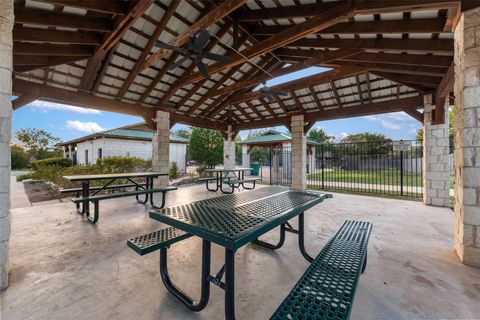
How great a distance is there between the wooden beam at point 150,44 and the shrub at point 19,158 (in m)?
23.7

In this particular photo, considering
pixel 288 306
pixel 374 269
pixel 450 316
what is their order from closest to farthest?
1. pixel 288 306
2. pixel 450 316
3. pixel 374 269

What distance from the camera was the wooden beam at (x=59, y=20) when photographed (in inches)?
129

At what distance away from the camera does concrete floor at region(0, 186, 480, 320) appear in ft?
5.28

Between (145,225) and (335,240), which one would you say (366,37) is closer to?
(335,240)

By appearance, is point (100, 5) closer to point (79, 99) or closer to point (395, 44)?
point (79, 99)

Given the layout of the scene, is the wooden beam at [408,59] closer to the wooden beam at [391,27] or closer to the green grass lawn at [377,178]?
the wooden beam at [391,27]

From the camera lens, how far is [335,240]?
78.6 inches

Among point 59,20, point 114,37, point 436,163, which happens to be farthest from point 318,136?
point 59,20

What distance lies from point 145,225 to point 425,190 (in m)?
7.00

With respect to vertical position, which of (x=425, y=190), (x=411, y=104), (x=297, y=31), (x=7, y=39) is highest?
(x=297, y=31)

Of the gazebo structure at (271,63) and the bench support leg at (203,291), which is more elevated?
the gazebo structure at (271,63)

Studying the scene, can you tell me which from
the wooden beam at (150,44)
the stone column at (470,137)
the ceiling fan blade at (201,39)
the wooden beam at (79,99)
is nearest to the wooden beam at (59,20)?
the wooden beam at (150,44)

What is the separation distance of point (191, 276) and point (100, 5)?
4567mm

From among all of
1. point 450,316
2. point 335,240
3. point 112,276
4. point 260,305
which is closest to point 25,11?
point 112,276
